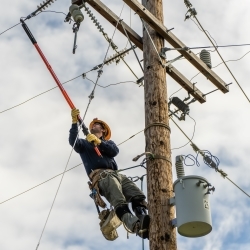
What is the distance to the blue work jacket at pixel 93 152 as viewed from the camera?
764 cm

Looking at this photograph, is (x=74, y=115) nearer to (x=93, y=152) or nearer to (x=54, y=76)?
(x=93, y=152)

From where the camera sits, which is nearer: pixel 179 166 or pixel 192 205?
pixel 192 205

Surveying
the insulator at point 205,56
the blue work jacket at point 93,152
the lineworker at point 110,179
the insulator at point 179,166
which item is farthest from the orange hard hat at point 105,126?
the insulator at point 179,166

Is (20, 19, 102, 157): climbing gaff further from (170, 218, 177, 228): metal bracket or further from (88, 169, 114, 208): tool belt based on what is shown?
(170, 218, 177, 228): metal bracket

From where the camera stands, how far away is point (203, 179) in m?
6.29

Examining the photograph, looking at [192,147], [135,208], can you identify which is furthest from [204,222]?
[192,147]

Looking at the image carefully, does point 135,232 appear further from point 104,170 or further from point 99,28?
point 99,28

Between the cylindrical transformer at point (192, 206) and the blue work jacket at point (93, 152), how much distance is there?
5.16ft

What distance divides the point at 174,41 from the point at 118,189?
2.20 m

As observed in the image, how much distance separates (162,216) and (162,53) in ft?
7.84

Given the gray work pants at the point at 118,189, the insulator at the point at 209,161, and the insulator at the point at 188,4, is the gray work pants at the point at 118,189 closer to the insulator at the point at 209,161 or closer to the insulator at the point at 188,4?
the insulator at the point at 209,161

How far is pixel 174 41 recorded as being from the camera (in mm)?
8164

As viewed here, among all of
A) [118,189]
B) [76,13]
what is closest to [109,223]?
[118,189]

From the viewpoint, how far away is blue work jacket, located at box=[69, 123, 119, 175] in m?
7.64
